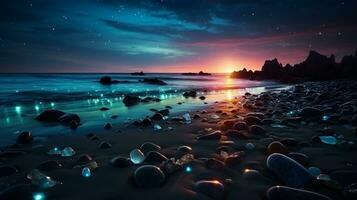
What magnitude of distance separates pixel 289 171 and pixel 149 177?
1.16 metres

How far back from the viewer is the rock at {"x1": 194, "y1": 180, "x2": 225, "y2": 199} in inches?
71.0

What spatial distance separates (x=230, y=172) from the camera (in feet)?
7.32

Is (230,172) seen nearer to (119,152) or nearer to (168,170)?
(168,170)

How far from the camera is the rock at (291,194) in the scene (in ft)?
5.27

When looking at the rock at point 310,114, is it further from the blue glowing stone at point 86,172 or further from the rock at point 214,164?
the blue glowing stone at point 86,172

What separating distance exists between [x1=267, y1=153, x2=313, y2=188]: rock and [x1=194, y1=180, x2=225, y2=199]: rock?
55 cm

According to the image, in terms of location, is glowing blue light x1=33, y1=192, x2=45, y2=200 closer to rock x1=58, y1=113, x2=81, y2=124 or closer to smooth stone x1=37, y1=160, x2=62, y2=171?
smooth stone x1=37, y1=160, x2=62, y2=171

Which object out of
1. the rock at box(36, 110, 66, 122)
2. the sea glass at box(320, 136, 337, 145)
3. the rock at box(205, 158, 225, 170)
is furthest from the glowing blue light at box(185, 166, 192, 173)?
the rock at box(36, 110, 66, 122)

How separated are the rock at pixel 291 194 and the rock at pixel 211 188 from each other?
1.13 feet

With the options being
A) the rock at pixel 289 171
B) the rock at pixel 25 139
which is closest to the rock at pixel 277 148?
the rock at pixel 289 171

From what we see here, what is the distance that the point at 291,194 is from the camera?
1.64 metres

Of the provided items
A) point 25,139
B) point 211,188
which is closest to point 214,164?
point 211,188

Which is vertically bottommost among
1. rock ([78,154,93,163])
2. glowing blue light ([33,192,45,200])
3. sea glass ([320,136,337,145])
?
rock ([78,154,93,163])

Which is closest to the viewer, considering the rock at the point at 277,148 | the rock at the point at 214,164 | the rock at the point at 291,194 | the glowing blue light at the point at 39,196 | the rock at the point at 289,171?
the rock at the point at 291,194
